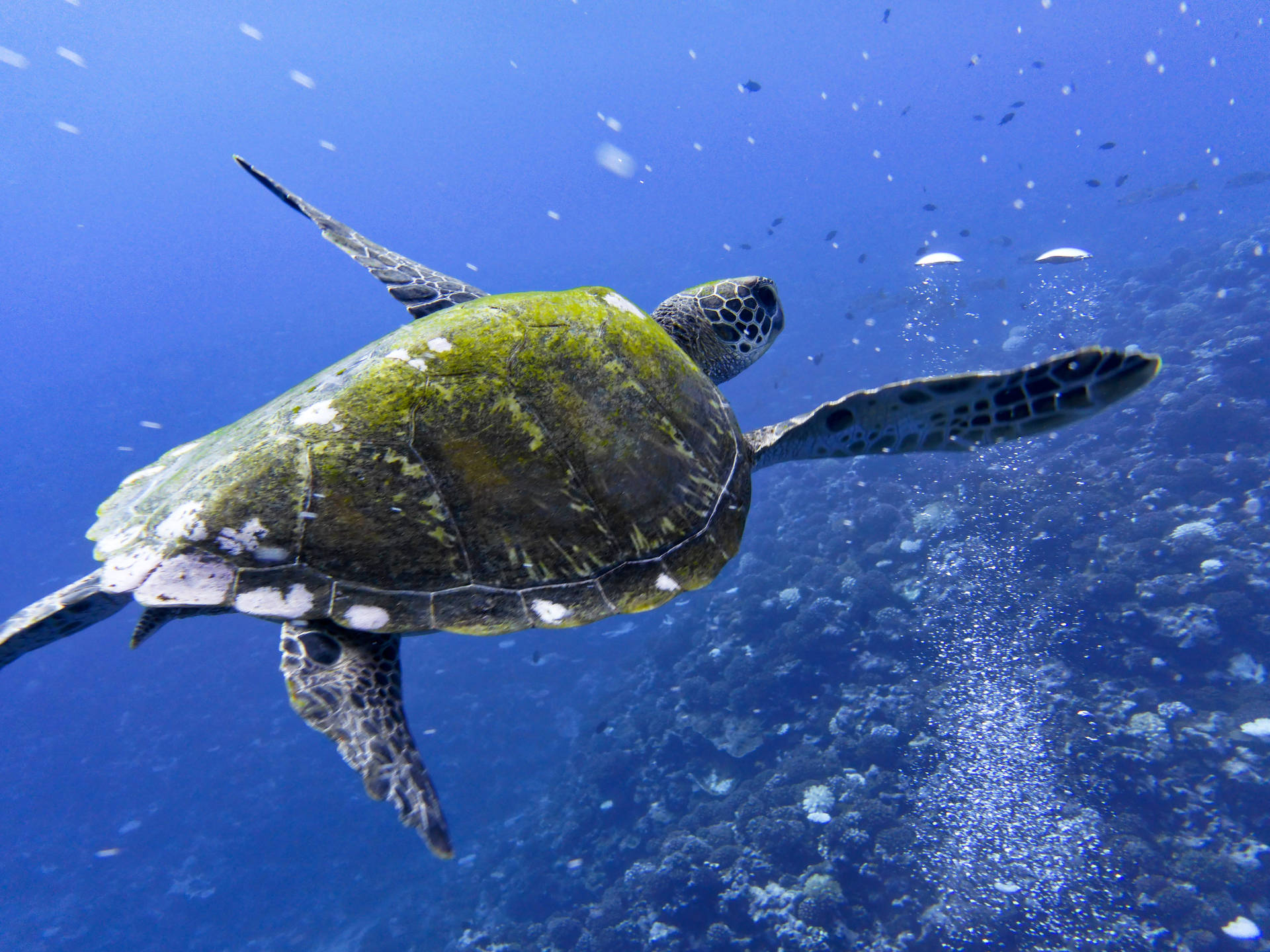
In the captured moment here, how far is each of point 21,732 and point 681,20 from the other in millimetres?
163468

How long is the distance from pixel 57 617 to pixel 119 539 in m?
0.93

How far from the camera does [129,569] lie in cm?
195

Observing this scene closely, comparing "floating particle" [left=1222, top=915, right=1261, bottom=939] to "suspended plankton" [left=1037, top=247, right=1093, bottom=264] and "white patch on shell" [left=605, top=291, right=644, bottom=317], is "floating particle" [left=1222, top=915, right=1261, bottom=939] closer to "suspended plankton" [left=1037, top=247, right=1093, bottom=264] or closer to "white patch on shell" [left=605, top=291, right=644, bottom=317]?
"suspended plankton" [left=1037, top=247, right=1093, bottom=264]

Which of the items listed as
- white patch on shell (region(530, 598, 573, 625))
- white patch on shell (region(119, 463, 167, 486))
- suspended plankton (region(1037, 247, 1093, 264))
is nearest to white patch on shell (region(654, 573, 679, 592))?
white patch on shell (region(530, 598, 573, 625))

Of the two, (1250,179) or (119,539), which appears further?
(1250,179)

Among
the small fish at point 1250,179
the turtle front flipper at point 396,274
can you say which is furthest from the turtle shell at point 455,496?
→ the small fish at point 1250,179

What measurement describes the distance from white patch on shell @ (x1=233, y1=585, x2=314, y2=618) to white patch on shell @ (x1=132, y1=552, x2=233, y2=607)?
0.07 m

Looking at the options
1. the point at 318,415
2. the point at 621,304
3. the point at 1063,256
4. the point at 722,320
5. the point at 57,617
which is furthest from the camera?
the point at 1063,256

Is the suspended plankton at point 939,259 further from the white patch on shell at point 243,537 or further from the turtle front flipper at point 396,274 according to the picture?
the white patch on shell at point 243,537

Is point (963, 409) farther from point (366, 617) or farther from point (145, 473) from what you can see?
point (145, 473)

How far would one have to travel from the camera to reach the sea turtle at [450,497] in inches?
77.2

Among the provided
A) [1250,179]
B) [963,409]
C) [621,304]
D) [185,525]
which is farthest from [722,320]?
[1250,179]

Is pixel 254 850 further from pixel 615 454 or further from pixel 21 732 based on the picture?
pixel 615 454

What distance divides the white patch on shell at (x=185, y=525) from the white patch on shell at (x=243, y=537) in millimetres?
70
